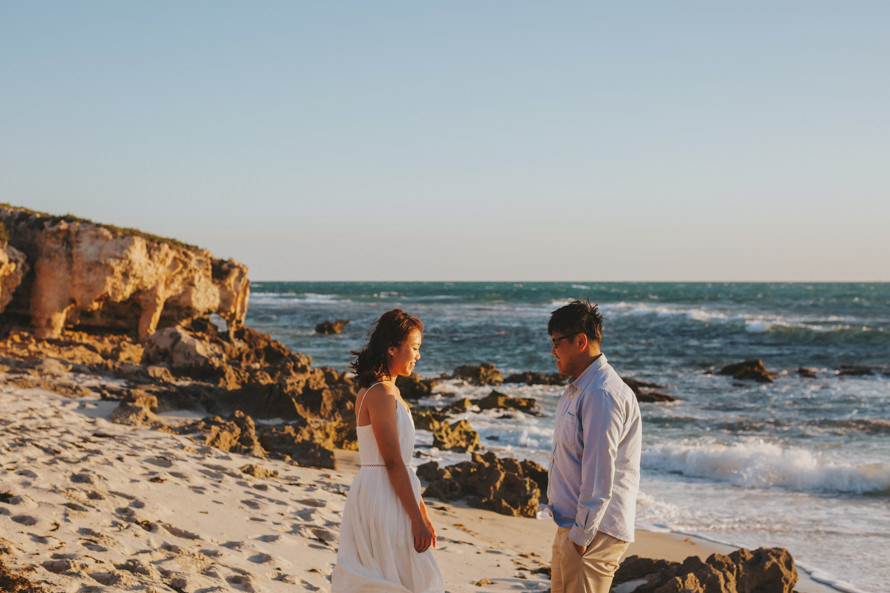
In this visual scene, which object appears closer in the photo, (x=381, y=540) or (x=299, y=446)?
(x=381, y=540)

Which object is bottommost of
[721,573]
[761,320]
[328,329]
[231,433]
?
[328,329]

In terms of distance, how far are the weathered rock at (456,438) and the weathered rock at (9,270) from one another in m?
8.58

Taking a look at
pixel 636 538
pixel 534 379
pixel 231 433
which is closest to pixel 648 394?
pixel 534 379

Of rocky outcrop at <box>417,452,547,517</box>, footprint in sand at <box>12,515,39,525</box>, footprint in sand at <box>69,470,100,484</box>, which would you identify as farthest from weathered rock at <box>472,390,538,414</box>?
footprint in sand at <box>12,515,39,525</box>

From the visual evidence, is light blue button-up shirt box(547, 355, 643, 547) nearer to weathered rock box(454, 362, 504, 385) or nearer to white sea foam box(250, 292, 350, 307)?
weathered rock box(454, 362, 504, 385)

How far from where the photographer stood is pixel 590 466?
2.83 m

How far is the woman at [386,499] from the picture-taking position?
9.52 feet

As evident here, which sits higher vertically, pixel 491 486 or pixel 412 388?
pixel 491 486

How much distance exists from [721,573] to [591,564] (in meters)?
2.18

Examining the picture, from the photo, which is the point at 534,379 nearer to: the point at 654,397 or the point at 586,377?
the point at 654,397

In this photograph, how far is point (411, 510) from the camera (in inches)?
114

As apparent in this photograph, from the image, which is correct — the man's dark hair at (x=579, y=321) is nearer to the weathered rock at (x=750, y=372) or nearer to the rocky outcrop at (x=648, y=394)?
the rocky outcrop at (x=648, y=394)

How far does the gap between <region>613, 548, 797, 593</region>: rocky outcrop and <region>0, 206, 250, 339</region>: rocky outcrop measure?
1275cm

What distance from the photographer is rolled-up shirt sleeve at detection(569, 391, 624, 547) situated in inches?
110
